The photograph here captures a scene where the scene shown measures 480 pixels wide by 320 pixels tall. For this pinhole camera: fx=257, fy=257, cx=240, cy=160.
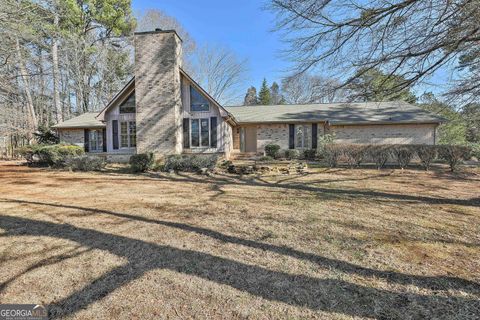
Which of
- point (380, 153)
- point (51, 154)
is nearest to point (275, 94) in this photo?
point (380, 153)

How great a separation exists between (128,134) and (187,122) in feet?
12.3

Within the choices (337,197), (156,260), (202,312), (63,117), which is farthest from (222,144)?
(63,117)

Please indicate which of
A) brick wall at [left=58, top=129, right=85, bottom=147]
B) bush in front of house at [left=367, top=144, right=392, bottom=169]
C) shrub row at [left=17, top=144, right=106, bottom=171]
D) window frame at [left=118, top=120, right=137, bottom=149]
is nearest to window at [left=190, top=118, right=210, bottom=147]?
window frame at [left=118, top=120, right=137, bottom=149]

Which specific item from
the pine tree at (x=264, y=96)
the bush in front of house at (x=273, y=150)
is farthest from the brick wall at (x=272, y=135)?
the pine tree at (x=264, y=96)

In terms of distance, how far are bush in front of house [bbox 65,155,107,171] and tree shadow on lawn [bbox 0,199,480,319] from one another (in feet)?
35.1

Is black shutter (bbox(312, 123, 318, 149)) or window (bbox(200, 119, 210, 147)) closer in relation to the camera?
window (bbox(200, 119, 210, 147))

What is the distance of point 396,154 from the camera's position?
41.4 ft

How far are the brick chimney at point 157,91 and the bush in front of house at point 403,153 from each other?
11102 mm

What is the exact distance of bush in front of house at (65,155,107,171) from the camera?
44.1 ft

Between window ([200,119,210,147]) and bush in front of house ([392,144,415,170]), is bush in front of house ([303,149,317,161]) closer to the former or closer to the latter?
bush in front of house ([392,144,415,170])

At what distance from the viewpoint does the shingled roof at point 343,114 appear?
57.7 feet

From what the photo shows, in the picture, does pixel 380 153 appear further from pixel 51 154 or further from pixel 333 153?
pixel 51 154

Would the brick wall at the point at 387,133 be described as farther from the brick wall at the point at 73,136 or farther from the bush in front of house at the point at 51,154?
the brick wall at the point at 73,136

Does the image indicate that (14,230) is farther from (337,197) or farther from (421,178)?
(421,178)
